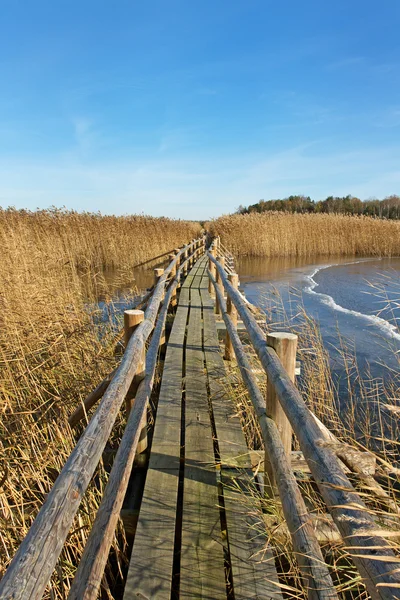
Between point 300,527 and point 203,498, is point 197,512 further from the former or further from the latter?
point 300,527

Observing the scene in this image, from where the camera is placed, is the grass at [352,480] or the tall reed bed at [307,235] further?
the tall reed bed at [307,235]

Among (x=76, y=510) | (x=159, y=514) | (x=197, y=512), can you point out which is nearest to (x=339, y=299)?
(x=197, y=512)

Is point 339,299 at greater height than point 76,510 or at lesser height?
lesser

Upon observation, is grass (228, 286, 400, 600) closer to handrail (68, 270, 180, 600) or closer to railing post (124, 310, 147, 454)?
handrail (68, 270, 180, 600)

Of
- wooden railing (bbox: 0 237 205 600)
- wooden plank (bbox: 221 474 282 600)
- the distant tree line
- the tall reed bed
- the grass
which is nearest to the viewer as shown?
wooden railing (bbox: 0 237 205 600)

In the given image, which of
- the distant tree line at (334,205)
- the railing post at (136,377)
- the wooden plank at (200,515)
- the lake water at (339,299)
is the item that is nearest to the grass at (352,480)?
the wooden plank at (200,515)

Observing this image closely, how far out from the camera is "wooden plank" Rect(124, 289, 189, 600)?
1821 mm

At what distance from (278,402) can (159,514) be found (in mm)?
946

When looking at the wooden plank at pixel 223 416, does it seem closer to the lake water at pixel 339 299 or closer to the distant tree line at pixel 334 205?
the lake water at pixel 339 299

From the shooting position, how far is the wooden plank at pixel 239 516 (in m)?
1.79

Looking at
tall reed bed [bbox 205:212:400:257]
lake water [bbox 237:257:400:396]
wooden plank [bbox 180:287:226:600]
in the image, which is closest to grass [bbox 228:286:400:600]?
wooden plank [bbox 180:287:226:600]

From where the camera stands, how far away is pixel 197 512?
7.48 feet

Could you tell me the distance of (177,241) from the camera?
21250 millimetres

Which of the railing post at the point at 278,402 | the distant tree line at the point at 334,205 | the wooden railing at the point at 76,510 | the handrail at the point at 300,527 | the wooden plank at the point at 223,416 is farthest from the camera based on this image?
the distant tree line at the point at 334,205
